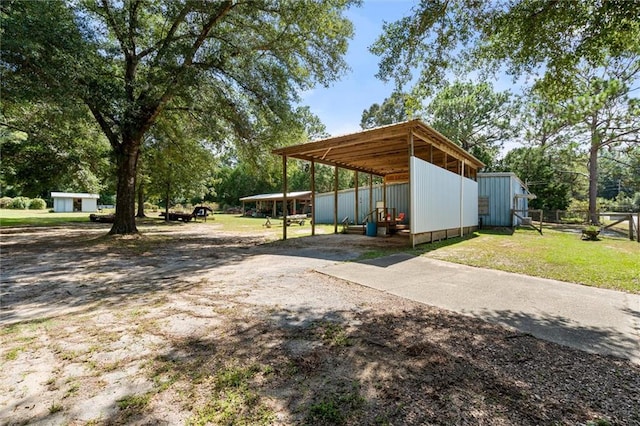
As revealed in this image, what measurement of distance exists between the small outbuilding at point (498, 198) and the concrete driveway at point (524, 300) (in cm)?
1174

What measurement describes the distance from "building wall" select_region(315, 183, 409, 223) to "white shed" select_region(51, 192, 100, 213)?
3069 centimetres

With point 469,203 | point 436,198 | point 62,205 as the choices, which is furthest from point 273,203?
point 62,205

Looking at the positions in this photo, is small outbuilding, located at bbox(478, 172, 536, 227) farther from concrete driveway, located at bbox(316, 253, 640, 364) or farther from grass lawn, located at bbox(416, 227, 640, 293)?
concrete driveway, located at bbox(316, 253, 640, 364)

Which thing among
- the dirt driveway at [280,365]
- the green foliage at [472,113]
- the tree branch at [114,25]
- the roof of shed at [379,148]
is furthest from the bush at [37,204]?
the green foliage at [472,113]

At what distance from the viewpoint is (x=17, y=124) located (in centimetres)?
1122

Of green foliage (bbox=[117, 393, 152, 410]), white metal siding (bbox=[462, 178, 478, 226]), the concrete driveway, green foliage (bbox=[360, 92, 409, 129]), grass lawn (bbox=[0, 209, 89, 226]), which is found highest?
green foliage (bbox=[360, 92, 409, 129])

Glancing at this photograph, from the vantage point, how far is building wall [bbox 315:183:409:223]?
17.4 metres

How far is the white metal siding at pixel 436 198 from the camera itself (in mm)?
8391

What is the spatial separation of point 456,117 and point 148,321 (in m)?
26.1

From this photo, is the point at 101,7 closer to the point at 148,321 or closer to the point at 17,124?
the point at 17,124

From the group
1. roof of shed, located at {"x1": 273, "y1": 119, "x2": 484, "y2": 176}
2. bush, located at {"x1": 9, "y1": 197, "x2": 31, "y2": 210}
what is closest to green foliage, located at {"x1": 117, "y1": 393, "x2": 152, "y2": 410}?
roof of shed, located at {"x1": 273, "y1": 119, "x2": 484, "y2": 176}

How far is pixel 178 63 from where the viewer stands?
Result: 31.3 feet

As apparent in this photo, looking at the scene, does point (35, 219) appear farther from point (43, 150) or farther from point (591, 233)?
point (591, 233)

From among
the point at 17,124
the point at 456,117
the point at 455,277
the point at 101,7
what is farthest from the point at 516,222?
the point at 17,124
